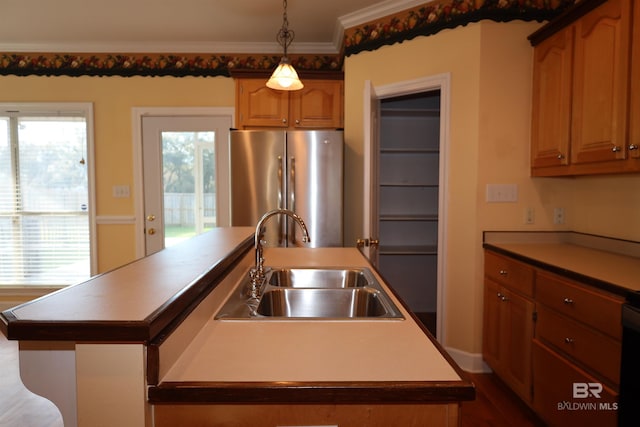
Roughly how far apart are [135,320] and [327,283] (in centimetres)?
112

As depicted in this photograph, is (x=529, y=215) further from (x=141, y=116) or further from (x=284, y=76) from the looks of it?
(x=141, y=116)

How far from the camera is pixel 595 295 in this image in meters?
1.56

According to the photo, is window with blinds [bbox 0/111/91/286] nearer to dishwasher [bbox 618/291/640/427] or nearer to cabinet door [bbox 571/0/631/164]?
cabinet door [bbox 571/0/631/164]

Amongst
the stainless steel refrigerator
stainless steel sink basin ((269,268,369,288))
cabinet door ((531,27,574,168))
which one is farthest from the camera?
the stainless steel refrigerator

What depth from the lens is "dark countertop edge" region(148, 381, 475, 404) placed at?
723mm

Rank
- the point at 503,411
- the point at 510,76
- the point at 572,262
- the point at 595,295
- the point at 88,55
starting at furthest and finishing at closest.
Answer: the point at 88,55, the point at 510,76, the point at 503,411, the point at 572,262, the point at 595,295

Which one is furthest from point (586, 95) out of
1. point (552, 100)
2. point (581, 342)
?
point (581, 342)

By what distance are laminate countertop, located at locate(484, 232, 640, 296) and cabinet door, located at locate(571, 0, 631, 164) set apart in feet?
1.69

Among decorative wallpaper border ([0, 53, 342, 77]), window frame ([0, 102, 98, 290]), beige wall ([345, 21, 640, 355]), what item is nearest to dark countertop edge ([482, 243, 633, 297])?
beige wall ([345, 21, 640, 355])

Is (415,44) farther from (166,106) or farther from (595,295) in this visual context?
(166,106)

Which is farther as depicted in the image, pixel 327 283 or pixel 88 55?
pixel 88 55

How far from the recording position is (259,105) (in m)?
3.48

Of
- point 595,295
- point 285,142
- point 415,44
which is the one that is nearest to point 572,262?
point 595,295

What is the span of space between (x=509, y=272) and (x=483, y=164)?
2.39 feet
